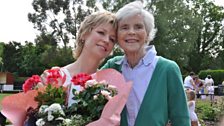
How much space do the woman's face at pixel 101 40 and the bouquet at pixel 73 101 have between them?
0.92 feet

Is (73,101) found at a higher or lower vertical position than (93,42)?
lower

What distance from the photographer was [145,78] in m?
2.74

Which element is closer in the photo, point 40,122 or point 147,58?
point 40,122

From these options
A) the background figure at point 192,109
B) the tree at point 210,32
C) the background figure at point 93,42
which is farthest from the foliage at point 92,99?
the tree at point 210,32

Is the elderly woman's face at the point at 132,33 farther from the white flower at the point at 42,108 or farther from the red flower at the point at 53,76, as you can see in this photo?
the white flower at the point at 42,108

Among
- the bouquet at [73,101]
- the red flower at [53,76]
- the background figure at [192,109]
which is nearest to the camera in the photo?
the bouquet at [73,101]

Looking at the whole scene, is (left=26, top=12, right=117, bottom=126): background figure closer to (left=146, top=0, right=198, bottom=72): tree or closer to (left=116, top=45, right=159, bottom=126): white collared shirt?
(left=116, top=45, right=159, bottom=126): white collared shirt

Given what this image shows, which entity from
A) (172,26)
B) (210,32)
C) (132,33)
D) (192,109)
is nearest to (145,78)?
(132,33)

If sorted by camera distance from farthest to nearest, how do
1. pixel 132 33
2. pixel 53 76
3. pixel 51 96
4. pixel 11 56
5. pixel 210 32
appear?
pixel 11 56
pixel 210 32
pixel 132 33
pixel 53 76
pixel 51 96

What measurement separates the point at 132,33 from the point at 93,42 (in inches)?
11.5

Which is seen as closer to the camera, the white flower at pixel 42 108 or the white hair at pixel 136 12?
the white flower at pixel 42 108

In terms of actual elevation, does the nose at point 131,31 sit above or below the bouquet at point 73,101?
above

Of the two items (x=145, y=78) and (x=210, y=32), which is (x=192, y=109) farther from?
(x=210, y=32)

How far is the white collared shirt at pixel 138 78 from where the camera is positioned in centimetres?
269
